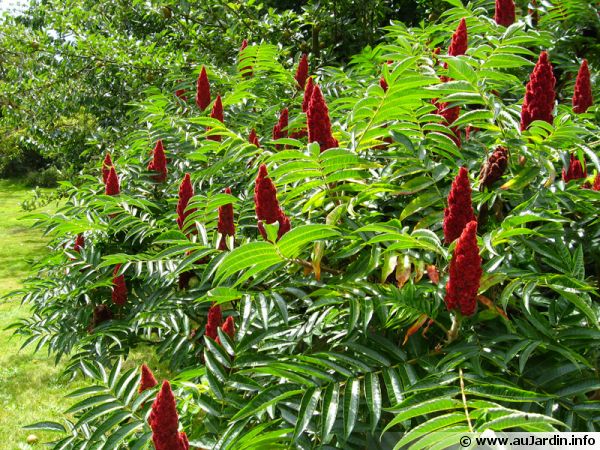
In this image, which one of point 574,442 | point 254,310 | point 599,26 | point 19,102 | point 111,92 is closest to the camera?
point 574,442

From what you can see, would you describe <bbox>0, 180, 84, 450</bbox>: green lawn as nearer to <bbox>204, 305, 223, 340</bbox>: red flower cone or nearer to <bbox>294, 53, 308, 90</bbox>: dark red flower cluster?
<bbox>204, 305, 223, 340</bbox>: red flower cone

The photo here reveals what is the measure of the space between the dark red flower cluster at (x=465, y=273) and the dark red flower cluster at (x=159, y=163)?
7.17ft

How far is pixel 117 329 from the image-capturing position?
2889mm

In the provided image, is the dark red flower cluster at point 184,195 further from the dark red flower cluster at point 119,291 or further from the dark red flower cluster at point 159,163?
the dark red flower cluster at point 159,163

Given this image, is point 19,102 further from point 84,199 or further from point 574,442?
point 574,442

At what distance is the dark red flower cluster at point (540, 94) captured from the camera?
2.05m

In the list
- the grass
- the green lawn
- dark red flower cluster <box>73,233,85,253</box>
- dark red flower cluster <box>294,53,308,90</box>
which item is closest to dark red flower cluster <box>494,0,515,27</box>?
dark red flower cluster <box>294,53,308,90</box>

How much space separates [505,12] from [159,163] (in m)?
2.15

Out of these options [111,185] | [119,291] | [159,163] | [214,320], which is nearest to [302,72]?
[159,163]

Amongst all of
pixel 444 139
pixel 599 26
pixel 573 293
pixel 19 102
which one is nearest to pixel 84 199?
pixel 444 139

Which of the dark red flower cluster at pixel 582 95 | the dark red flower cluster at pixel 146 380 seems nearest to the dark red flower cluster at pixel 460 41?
the dark red flower cluster at pixel 582 95

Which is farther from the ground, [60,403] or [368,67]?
[368,67]

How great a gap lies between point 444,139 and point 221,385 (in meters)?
1.12

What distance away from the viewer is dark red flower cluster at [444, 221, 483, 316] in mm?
1559
